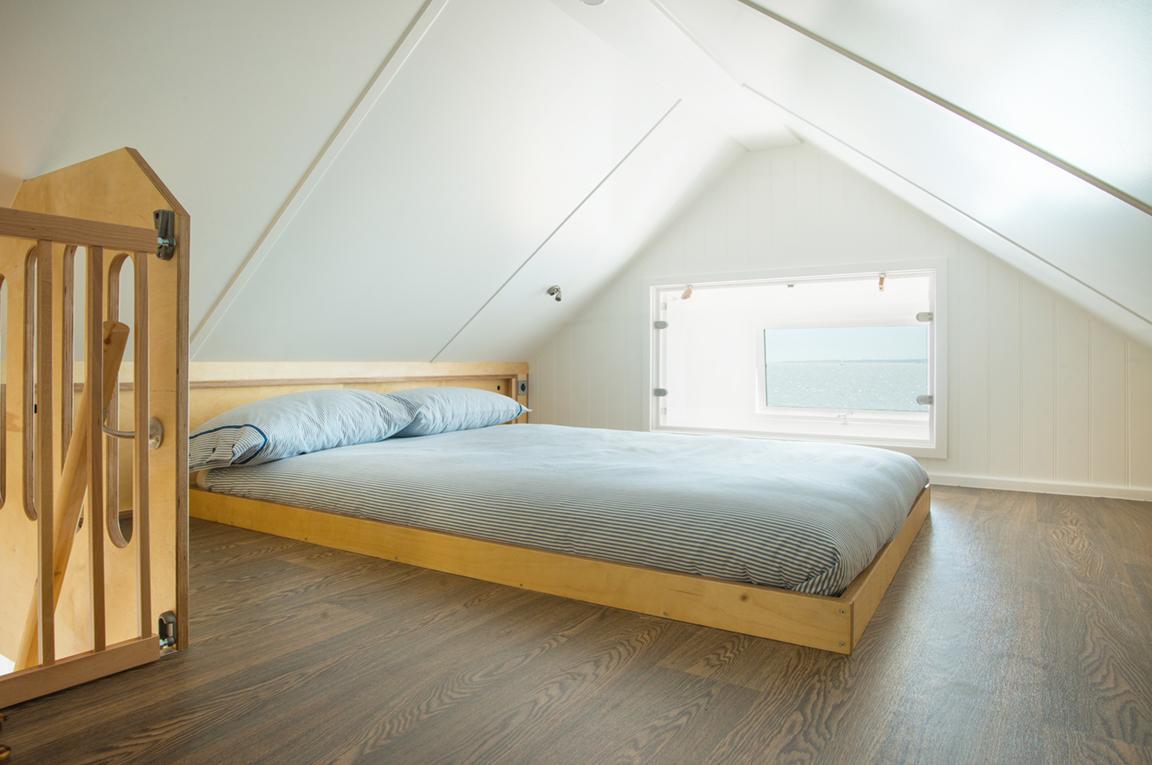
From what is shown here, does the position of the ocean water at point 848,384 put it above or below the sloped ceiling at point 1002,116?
below

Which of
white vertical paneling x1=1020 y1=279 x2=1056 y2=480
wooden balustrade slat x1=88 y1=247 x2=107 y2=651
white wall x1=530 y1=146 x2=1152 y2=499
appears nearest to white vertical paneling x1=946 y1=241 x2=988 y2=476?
white wall x1=530 y1=146 x2=1152 y2=499

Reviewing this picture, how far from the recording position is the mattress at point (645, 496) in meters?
1.59

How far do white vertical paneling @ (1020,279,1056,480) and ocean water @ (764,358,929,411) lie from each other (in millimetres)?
608

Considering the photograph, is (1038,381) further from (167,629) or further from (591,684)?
(167,629)

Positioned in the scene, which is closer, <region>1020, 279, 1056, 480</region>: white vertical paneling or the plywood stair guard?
the plywood stair guard

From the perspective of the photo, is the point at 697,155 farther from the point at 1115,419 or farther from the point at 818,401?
the point at 1115,419

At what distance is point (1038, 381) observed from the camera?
3.42 metres

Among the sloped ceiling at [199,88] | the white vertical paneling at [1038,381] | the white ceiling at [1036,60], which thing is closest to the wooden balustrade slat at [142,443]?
the sloped ceiling at [199,88]

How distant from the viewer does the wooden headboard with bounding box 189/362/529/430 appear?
9.73 ft

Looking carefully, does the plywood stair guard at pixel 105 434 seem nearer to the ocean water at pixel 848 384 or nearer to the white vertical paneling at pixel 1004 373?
the white vertical paneling at pixel 1004 373

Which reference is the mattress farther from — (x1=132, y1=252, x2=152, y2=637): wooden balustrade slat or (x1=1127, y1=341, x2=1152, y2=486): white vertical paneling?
(x1=1127, y1=341, x2=1152, y2=486): white vertical paneling

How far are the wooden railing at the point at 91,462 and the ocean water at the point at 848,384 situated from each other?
12.6ft

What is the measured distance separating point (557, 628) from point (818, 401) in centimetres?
346

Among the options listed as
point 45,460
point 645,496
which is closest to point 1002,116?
point 645,496
